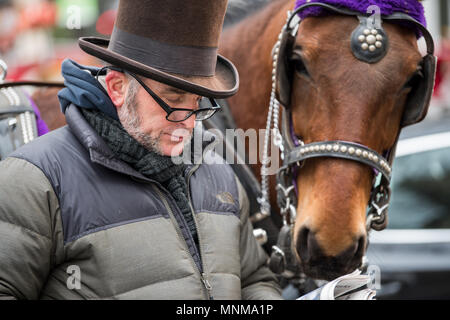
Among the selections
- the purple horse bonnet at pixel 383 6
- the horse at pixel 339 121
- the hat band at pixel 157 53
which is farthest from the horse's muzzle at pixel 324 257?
the purple horse bonnet at pixel 383 6

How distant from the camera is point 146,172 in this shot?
82.5 inches

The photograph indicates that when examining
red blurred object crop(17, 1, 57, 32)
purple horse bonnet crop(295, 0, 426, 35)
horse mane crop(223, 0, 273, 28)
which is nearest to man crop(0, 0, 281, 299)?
purple horse bonnet crop(295, 0, 426, 35)

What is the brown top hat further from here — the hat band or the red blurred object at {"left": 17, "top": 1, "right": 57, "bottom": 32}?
the red blurred object at {"left": 17, "top": 1, "right": 57, "bottom": 32}

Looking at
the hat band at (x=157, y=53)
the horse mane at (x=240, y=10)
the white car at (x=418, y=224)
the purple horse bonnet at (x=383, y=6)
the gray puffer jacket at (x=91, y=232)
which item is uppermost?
the purple horse bonnet at (x=383, y=6)

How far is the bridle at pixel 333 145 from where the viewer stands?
2.46 metres

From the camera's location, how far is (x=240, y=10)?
348 cm

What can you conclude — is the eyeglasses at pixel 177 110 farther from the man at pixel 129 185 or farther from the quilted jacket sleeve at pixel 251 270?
the quilted jacket sleeve at pixel 251 270

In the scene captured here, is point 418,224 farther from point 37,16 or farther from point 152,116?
point 37,16

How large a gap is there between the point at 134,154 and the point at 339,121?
842 mm

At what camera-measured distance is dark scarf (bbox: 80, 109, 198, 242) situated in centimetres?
208

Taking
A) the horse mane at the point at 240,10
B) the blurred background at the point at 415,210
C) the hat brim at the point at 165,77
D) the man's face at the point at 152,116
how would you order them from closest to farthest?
the hat brim at the point at 165,77 < the man's face at the point at 152,116 < the horse mane at the point at 240,10 < the blurred background at the point at 415,210

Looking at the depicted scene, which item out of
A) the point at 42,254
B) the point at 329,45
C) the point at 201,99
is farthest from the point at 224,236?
the point at 329,45

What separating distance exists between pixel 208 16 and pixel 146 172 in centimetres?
57

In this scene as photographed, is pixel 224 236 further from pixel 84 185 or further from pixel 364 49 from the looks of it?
pixel 364 49
